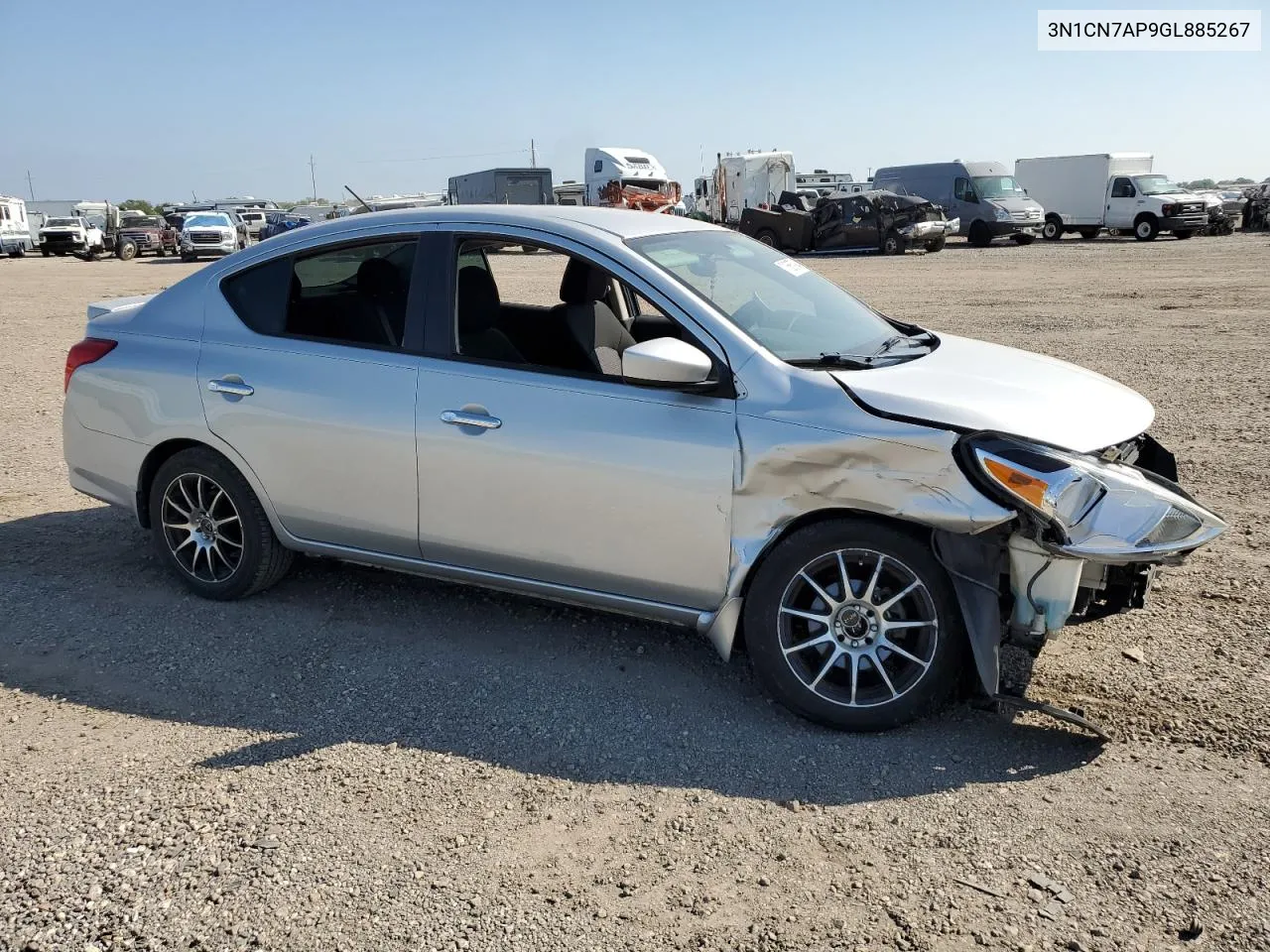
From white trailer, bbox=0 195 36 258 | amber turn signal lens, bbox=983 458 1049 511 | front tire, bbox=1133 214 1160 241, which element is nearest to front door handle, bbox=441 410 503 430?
amber turn signal lens, bbox=983 458 1049 511

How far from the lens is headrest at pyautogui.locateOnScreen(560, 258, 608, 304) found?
4.60 m

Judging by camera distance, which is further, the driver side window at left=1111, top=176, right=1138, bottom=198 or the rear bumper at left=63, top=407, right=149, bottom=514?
the driver side window at left=1111, top=176, right=1138, bottom=198

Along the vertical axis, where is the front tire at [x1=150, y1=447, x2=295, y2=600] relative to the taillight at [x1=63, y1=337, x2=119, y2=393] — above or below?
Result: below

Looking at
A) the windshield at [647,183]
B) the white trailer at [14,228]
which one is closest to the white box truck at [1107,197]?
the windshield at [647,183]

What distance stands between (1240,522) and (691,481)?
12.1 feet

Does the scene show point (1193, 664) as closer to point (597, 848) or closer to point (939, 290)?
point (597, 848)

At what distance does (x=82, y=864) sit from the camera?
3090mm

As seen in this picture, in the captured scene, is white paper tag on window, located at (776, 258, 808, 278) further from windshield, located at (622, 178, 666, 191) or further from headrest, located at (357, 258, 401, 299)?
windshield, located at (622, 178, 666, 191)

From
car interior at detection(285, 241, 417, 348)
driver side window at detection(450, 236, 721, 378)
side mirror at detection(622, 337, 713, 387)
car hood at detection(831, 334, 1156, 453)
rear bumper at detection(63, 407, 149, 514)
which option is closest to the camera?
car hood at detection(831, 334, 1156, 453)

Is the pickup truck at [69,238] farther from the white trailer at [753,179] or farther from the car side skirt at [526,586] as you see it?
the car side skirt at [526,586]

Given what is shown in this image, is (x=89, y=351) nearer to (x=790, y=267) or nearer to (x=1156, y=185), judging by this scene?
(x=790, y=267)

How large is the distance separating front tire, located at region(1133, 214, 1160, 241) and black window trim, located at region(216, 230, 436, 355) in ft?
110

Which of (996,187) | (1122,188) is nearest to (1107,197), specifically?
(1122,188)

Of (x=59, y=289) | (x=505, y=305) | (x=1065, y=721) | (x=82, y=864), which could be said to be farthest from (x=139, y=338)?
(x=59, y=289)
